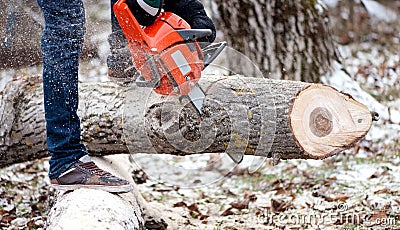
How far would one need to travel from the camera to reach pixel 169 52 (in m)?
2.66

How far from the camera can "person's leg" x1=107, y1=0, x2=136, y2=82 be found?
9.43ft

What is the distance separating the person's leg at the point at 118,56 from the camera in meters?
2.87

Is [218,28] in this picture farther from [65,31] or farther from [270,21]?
[65,31]

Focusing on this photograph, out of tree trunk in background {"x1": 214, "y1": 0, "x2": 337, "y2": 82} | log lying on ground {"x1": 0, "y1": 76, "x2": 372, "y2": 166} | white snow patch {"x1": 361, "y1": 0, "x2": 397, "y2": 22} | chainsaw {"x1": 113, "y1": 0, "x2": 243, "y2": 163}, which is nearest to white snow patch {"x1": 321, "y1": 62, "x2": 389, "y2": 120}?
tree trunk in background {"x1": 214, "y1": 0, "x2": 337, "y2": 82}

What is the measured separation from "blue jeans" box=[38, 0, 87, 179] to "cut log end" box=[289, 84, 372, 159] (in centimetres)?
110

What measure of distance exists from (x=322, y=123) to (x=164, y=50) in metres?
0.89

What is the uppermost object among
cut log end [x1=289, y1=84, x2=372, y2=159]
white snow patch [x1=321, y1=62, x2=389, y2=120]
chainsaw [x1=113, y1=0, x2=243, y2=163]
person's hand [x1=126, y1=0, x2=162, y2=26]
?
person's hand [x1=126, y1=0, x2=162, y2=26]

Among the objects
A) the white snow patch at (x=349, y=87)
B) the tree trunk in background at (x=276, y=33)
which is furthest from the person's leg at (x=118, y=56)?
the white snow patch at (x=349, y=87)

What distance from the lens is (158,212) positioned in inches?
126

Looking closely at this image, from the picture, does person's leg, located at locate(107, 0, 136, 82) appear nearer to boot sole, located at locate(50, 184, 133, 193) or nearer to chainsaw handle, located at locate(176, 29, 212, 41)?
chainsaw handle, located at locate(176, 29, 212, 41)

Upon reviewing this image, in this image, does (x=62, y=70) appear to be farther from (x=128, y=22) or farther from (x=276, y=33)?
(x=276, y=33)

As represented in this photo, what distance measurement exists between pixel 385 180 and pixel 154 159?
62.0 inches

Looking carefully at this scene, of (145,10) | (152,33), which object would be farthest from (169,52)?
(145,10)

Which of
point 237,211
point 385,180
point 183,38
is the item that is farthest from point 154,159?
point 385,180
